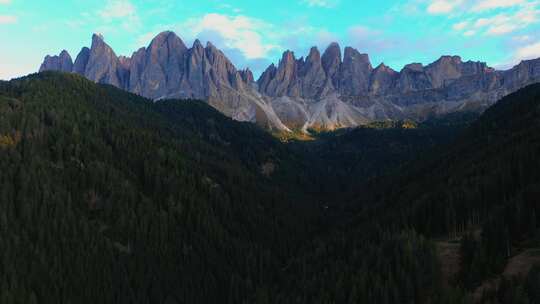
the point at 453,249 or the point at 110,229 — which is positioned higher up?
the point at 110,229

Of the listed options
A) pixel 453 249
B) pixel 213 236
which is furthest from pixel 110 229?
pixel 453 249

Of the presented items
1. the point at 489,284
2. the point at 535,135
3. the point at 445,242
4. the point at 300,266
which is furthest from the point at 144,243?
the point at 535,135

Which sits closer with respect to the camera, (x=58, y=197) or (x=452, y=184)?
(x=58, y=197)

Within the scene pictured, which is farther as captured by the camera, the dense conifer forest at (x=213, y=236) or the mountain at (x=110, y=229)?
the mountain at (x=110, y=229)

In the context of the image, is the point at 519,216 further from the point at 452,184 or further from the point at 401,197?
the point at 401,197

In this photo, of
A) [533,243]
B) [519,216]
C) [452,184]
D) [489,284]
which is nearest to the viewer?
[489,284]

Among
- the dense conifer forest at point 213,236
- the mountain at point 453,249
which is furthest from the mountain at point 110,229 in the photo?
the mountain at point 453,249

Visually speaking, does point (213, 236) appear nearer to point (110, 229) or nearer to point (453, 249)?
point (110, 229)

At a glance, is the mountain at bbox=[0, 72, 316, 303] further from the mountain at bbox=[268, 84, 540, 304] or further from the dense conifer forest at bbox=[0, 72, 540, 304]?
the mountain at bbox=[268, 84, 540, 304]

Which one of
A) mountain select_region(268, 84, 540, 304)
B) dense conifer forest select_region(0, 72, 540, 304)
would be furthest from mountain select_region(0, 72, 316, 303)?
mountain select_region(268, 84, 540, 304)

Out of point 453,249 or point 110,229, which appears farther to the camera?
point 110,229

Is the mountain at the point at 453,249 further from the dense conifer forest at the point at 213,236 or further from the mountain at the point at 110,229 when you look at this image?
the mountain at the point at 110,229
